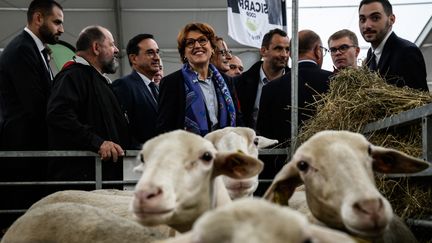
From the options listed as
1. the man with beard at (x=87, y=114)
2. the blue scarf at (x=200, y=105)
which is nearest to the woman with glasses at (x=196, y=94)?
the blue scarf at (x=200, y=105)

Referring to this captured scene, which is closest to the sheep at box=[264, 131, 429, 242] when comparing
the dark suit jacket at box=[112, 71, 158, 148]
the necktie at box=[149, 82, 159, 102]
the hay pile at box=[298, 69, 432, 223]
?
the hay pile at box=[298, 69, 432, 223]

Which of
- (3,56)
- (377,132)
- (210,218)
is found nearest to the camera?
(210,218)

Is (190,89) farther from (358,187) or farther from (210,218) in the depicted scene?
(210,218)

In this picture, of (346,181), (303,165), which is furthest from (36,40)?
(346,181)

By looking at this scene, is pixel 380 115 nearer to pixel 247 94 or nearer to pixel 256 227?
pixel 247 94

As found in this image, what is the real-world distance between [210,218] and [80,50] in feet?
12.2

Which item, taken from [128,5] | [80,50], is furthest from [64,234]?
[128,5]

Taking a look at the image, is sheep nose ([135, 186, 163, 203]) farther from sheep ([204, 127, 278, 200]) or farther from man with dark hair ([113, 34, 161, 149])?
man with dark hair ([113, 34, 161, 149])

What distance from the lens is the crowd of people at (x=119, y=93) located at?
4395mm

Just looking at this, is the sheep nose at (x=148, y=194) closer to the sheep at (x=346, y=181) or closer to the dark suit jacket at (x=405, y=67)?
the sheep at (x=346, y=181)

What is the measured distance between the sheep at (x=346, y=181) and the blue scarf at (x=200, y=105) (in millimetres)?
1583

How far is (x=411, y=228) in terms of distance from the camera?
3.38m

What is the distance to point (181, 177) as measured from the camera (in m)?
2.50

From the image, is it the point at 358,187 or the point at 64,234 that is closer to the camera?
the point at 358,187
